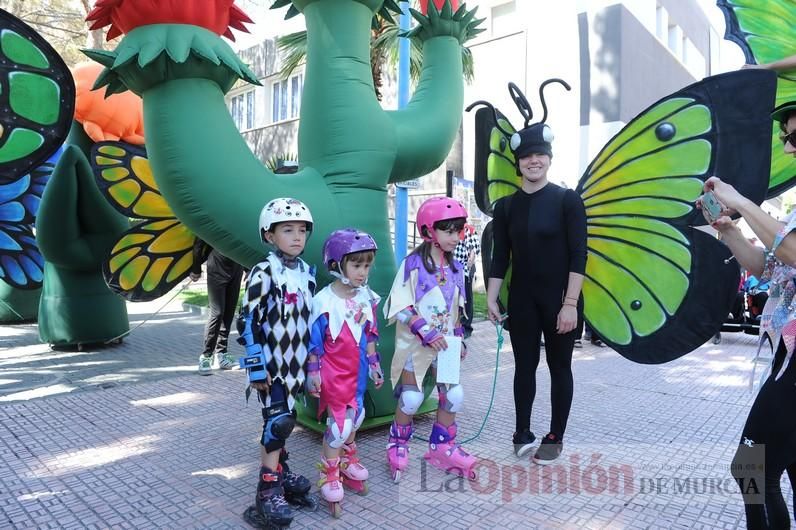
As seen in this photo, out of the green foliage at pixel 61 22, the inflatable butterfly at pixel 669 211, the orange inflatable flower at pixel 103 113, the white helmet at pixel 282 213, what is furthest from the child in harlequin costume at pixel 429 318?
the green foliage at pixel 61 22

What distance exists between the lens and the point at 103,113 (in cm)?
616

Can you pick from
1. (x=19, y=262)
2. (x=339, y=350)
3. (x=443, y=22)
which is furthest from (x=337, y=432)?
(x=19, y=262)

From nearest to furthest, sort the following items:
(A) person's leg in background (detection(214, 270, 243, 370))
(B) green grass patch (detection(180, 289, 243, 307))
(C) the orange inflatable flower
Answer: (A) person's leg in background (detection(214, 270, 243, 370))
(C) the orange inflatable flower
(B) green grass patch (detection(180, 289, 243, 307))

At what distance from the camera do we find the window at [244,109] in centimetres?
1897

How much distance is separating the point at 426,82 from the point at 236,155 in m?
1.87

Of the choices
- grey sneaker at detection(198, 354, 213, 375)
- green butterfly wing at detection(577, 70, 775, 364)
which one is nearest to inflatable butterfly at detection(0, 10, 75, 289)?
grey sneaker at detection(198, 354, 213, 375)

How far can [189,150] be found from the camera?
10.1ft

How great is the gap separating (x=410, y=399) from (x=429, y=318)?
0.48m

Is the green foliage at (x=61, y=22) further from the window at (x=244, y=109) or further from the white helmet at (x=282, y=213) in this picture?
the white helmet at (x=282, y=213)

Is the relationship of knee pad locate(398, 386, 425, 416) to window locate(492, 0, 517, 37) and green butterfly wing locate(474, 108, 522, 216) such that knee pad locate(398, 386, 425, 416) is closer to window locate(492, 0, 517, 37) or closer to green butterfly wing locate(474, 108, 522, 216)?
green butterfly wing locate(474, 108, 522, 216)

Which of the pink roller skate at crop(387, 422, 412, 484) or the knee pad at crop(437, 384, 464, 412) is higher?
the knee pad at crop(437, 384, 464, 412)

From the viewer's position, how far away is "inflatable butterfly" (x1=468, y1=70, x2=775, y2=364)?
104 inches

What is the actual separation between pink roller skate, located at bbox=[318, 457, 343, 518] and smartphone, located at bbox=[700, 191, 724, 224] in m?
2.07

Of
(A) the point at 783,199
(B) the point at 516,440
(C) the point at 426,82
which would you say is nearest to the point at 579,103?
(C) the point at 426,82
